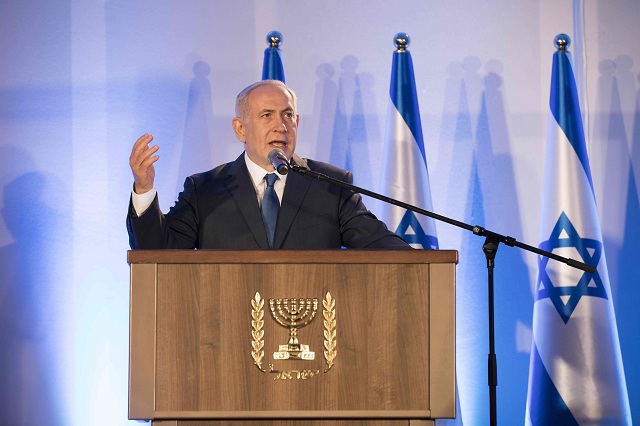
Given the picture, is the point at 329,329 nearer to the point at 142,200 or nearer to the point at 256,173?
the point at 142,200

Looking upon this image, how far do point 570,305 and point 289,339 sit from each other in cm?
232

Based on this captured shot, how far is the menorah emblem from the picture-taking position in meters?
2.06

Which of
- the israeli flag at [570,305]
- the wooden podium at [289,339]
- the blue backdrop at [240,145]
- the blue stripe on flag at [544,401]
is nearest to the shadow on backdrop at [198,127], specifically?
the blue backdrop at [240,145]

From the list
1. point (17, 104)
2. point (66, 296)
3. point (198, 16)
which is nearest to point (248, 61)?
point (198, 16)

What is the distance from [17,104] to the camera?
4555 mm

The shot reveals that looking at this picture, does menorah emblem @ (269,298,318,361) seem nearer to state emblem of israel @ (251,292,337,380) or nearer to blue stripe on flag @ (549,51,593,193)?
state emblem of israel @ (251,292,337,380)

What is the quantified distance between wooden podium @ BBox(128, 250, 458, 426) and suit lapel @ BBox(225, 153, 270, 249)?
33.0 inches

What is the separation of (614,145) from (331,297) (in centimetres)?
308

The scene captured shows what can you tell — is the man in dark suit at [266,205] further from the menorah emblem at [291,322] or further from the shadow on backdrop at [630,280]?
the shadow on backdrop at [630,280]

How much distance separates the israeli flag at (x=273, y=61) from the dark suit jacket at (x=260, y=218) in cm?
118

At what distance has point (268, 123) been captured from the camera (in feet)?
10.5

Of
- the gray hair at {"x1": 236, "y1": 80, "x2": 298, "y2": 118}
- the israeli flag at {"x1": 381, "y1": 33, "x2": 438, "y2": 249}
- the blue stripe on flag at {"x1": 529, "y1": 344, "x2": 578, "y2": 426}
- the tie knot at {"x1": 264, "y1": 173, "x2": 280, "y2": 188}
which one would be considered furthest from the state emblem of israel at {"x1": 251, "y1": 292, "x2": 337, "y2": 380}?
the blue stripe on flag at {"x1": 529, "y1": 344, "x2": 578, "y2": 426}

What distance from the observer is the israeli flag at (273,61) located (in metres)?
4.21

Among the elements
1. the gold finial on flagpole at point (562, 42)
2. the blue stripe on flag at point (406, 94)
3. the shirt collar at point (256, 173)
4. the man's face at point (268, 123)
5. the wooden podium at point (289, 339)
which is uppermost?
the gold finial on flagpole at point (562, 42)
